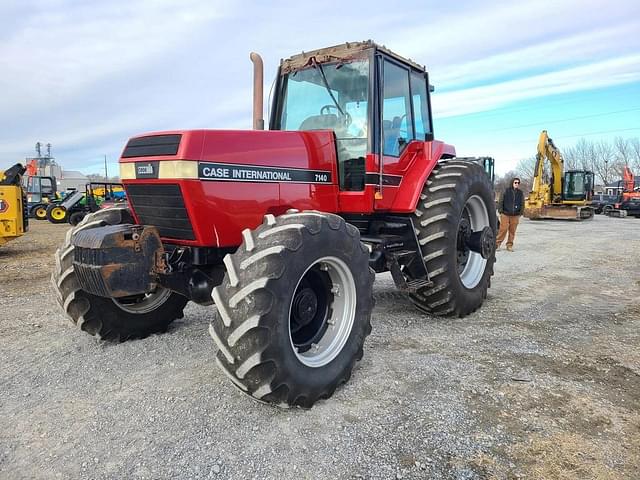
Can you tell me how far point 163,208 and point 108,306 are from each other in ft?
4.05

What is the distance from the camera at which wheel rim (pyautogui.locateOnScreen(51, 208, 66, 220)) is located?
2009cm

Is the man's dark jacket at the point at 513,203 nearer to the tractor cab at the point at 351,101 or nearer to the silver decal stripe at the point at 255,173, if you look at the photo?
the tractor cab at the point at 351,101

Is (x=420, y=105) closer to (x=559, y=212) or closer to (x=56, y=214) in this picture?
(x=56, y=214)

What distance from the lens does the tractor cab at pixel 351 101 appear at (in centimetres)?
450

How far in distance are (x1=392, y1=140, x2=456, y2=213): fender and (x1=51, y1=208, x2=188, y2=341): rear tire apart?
2.40 m

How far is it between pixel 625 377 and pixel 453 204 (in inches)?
82.7

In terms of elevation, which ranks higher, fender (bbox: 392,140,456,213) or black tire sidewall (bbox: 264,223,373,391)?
fender (bbox: 392,140,456,213)

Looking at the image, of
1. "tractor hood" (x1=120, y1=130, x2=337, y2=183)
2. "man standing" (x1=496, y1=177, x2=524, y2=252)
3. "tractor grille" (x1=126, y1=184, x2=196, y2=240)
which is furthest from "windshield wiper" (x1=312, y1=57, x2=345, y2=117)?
"man standing" (x1=496, y1=177, x2=524, y2=252)

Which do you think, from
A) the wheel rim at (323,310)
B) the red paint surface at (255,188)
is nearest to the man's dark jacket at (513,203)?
the red paint surface at (255,188)

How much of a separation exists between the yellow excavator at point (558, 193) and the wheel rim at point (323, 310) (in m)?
21.6

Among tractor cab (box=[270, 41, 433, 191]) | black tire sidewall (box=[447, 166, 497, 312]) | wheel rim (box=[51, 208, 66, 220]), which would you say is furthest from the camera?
wheel rim (box=[51, 208, 66, 220])

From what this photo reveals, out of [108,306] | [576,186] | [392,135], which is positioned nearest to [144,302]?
[108,306]

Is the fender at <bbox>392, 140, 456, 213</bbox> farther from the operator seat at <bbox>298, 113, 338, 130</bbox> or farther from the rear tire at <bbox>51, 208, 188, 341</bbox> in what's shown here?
the rear tire at <bbox>51, 208, 188, 341</bbox>

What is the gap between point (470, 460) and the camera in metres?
2.63
